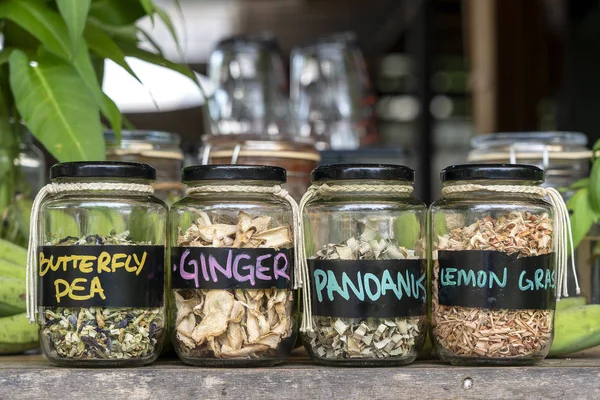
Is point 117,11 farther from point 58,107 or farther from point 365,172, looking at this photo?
point 365,172

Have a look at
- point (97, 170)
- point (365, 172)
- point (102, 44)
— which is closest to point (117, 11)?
point (102, 44)

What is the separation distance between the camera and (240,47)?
7.07ft

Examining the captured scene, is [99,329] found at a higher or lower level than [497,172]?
lower

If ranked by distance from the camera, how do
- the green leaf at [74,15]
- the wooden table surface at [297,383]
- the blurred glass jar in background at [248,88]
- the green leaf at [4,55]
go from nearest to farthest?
the wooden table surface at [297,383], the green leaf at [74,15], the green leaf at [4,55], the blurred glass jar in background at [248,88]

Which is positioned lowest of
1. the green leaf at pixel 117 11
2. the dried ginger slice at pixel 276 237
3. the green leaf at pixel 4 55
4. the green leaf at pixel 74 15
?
the dried ginger slice at pixel 276 237

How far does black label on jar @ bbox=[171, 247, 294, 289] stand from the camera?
0.91 m

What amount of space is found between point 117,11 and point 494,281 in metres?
0.68

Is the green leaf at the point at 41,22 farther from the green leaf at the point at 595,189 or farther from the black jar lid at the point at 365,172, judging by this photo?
the green leaf at the point at 595,189

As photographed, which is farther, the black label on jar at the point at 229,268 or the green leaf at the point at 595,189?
the green leaf at the point at 595,189

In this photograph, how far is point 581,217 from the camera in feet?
3.62

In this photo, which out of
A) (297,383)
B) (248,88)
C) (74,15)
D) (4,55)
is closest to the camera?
(297,383)

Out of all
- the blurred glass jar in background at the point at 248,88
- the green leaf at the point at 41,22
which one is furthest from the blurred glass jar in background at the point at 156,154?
the blurred glass jar in background at the point at 248,88

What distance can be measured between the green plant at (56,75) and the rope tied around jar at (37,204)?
0.13 metres

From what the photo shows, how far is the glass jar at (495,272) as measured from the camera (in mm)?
935
